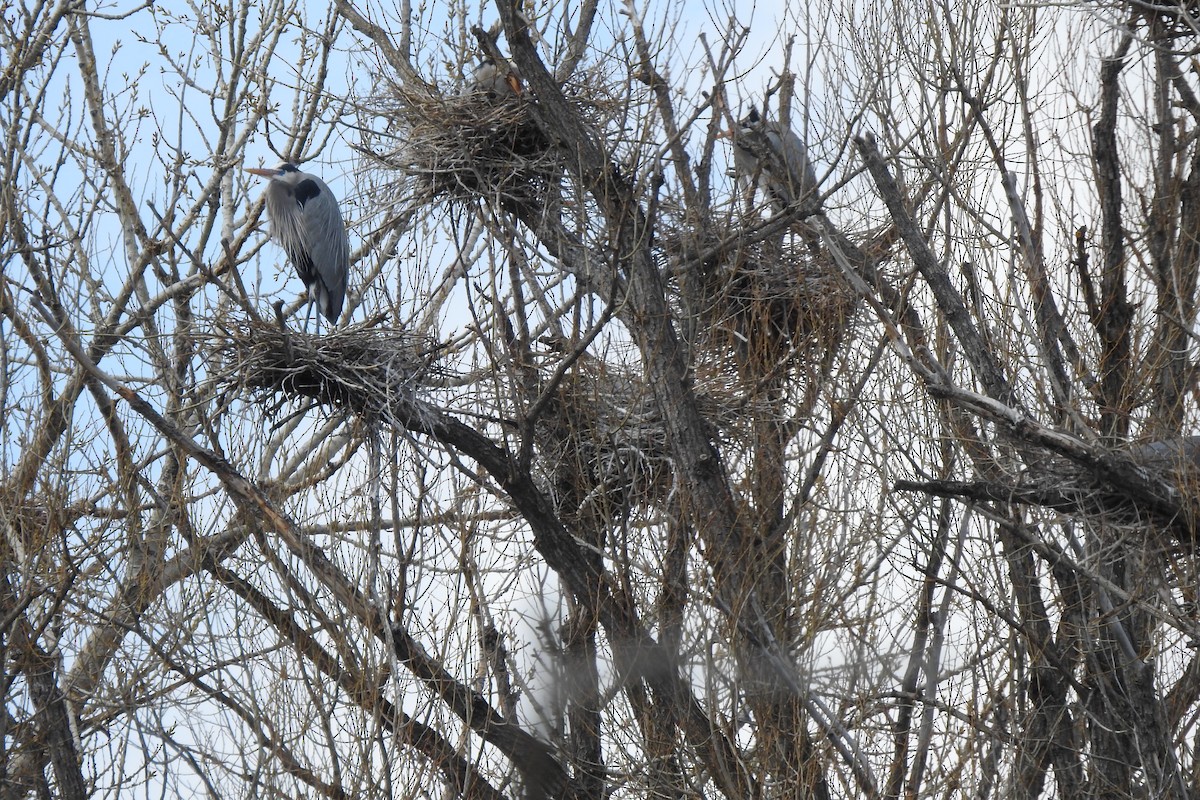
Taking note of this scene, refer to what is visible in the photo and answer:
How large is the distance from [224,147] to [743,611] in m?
5.76

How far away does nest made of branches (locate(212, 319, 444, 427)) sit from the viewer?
14.9 feet

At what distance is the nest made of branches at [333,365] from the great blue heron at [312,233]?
2.19m

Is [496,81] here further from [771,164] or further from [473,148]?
[771,164]

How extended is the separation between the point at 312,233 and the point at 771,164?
247cm

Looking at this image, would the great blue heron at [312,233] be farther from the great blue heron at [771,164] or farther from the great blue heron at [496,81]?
the great blue heron at [771,164]

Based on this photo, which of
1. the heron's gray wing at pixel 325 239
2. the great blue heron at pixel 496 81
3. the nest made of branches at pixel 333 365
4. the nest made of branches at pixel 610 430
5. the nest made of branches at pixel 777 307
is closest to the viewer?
the nest made of branches at pixel 333 365

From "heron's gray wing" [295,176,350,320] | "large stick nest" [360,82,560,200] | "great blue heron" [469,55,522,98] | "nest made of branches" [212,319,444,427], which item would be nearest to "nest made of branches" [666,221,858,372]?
"large stick nest" [360,82,560,200]

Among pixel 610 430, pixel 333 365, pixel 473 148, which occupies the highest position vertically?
pixel 473 148

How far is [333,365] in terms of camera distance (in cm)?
465

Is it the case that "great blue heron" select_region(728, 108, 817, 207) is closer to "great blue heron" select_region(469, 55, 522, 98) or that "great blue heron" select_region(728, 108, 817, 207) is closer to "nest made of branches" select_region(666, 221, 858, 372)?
"nest made of branches" select_region(666, 221, 858, 372)

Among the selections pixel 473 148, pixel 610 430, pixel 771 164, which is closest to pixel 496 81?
pixel 473 148

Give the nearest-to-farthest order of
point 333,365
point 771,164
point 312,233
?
1. point 333,365
2. point 771,164
3. point 312,233

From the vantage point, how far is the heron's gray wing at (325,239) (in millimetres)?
6859

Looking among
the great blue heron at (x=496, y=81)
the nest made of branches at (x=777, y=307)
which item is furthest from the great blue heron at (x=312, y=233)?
the nest made of branches at (x=777, y=307)
